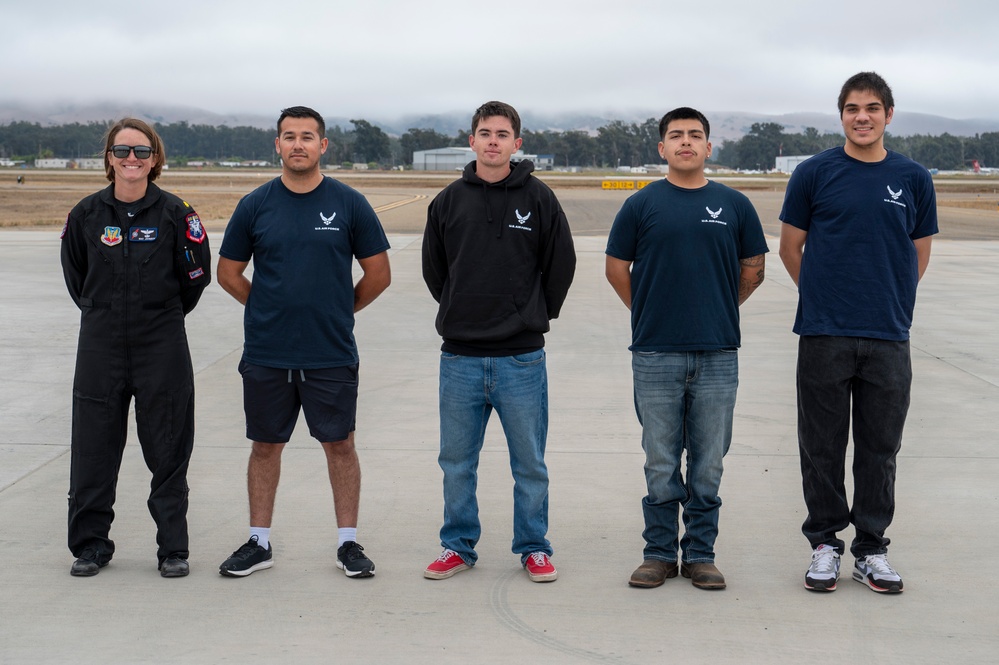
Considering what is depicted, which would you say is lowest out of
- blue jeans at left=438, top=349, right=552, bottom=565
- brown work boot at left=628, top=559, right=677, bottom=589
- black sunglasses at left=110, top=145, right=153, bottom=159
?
brown work boot at left=628, top=559, right=677, bottom=589

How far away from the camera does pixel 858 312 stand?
4.32 metres

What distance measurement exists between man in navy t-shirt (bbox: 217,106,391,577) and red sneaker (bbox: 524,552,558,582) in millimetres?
673

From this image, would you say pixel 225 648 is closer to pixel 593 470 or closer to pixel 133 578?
pixel 133 578

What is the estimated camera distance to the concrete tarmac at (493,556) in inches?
149

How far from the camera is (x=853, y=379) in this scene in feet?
14.7

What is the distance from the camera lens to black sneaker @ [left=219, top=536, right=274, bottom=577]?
174 inches

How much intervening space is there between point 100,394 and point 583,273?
13.5 m

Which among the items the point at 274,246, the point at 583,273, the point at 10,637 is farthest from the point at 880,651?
the point at 583,273

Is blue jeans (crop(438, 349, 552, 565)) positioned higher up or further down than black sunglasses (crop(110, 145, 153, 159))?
further down

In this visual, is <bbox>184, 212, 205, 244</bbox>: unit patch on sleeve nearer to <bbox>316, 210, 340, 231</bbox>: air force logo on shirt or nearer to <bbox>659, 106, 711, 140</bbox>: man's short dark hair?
<bbox>316, 210, 340, 231</bbox>: air force logo on shirt

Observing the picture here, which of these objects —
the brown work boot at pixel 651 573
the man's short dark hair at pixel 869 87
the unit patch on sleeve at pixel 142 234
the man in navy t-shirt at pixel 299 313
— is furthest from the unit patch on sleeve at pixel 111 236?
the man's short dark hair at pixel 869 87

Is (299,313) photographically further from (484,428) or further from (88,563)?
(88,563)

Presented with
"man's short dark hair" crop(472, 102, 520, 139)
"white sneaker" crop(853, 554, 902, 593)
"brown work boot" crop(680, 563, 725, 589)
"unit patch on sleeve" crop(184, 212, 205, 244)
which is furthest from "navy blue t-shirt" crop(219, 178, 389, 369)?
"white sneaker" crop(853, 554, 902, 593)

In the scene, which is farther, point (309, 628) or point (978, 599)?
point (978, 599)
